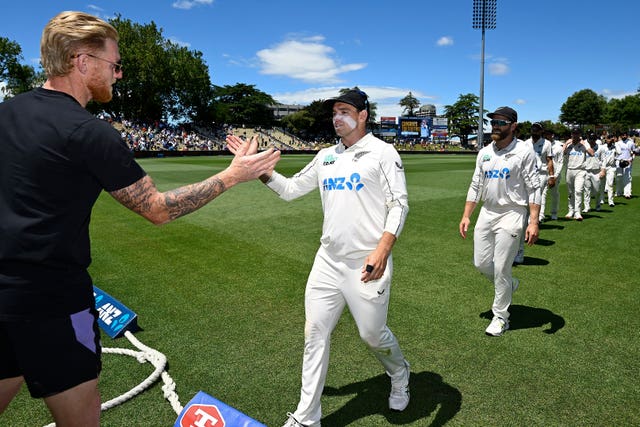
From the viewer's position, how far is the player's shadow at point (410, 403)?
3.46 m

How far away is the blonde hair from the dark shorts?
3.73 ft

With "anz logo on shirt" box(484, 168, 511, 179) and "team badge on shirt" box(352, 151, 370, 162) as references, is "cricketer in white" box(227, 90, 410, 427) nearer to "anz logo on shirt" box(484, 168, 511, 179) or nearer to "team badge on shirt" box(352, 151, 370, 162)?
"team badge on shirt" box(352, 151, 370, 162)

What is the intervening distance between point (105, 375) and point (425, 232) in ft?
25.3

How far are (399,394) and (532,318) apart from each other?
2.74 m

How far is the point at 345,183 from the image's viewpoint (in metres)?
3.32

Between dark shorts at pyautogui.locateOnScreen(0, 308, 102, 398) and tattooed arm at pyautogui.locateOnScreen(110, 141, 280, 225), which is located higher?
tattooed arm at pyautogui.locateOnScreen(110, 141, 280, 225)

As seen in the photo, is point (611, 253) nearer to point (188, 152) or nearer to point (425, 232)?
point (425, 232)

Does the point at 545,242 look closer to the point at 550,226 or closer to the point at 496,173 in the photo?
the point at 550,226

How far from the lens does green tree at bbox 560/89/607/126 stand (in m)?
131

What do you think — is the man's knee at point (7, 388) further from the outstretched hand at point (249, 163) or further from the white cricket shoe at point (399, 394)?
the white cricket shoe at point (399, 394)

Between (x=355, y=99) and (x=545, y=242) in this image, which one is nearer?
(x=355, y=99)

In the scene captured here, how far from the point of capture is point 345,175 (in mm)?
3332

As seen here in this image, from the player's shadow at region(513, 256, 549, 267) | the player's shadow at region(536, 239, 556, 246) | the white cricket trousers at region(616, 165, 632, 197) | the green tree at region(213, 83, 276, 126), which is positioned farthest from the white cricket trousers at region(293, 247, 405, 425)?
the green tree at region(213, 83, 276, 126)

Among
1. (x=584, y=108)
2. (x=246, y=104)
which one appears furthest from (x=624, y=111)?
(x=246, y=104)
